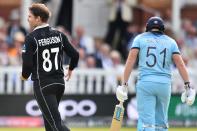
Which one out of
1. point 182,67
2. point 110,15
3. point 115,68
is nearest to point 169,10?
point 110,15

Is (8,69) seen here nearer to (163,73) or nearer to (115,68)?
(115,68)

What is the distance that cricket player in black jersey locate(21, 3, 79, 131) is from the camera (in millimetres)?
11164

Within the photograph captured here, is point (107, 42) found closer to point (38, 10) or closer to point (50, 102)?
point (38, 10)

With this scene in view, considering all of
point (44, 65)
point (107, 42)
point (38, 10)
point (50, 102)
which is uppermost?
→ point (38, 10)

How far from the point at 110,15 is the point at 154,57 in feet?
36.2

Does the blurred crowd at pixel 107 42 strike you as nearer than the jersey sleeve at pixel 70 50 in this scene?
No

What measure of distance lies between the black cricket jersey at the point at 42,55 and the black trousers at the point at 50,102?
0.31 feet

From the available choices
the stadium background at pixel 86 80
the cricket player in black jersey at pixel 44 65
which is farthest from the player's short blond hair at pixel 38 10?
the stadium background at pixel 86 80

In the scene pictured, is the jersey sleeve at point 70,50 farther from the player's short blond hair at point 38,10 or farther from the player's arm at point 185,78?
the player's arm at point 185,78

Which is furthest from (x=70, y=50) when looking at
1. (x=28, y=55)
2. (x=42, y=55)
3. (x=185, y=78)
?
(x=185, y=78)

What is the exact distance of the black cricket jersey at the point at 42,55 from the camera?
36.7 ft

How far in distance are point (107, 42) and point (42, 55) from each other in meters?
11.4

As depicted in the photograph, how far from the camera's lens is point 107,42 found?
22656mm

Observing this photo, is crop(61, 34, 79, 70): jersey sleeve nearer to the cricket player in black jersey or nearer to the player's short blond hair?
the cricket player in black jersey
